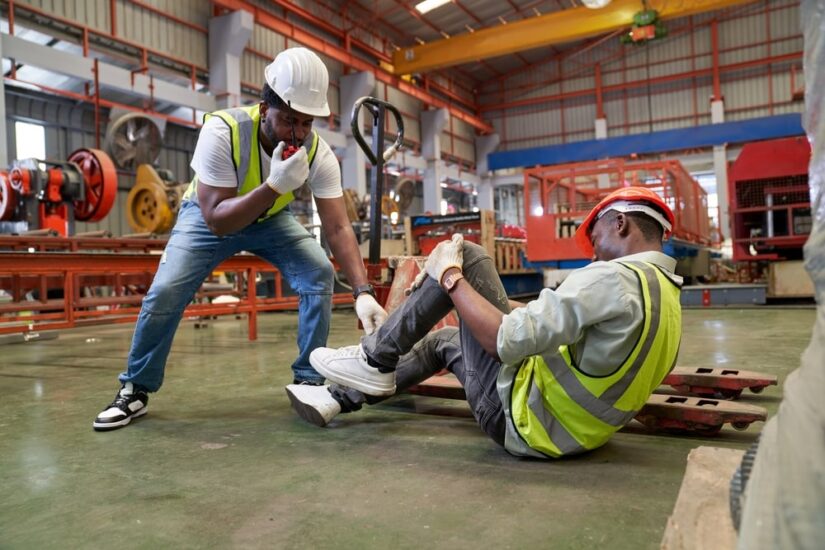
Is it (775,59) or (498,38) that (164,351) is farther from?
(775,59)

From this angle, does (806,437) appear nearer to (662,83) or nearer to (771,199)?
(771,199)

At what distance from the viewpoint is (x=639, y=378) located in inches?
66.8

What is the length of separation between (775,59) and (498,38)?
34.1 feet

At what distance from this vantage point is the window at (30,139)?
13.2m

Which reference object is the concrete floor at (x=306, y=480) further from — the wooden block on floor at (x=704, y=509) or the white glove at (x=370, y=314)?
the white glove at (x=370, y=314)

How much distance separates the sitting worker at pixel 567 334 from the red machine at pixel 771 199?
768cm

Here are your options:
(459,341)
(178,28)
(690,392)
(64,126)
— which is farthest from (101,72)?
(690,392)

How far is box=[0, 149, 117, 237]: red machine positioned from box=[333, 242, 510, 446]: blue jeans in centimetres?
647

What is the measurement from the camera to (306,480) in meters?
1.78

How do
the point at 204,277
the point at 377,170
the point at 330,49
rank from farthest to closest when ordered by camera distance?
the point at 330,49 → the point at 377,170 → the point at 204,277

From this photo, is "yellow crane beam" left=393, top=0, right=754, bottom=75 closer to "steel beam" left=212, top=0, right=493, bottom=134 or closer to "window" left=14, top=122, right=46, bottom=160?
"steel beam" left=212, top=0, right=493, bottom=134

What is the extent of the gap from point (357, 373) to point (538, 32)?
14780 mm

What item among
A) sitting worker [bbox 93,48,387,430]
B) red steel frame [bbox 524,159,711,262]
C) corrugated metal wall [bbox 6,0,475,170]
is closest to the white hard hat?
sitting worker [bbox 93,48,387,430]

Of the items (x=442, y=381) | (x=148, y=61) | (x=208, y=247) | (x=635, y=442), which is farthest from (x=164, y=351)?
(x=148, y=61)
